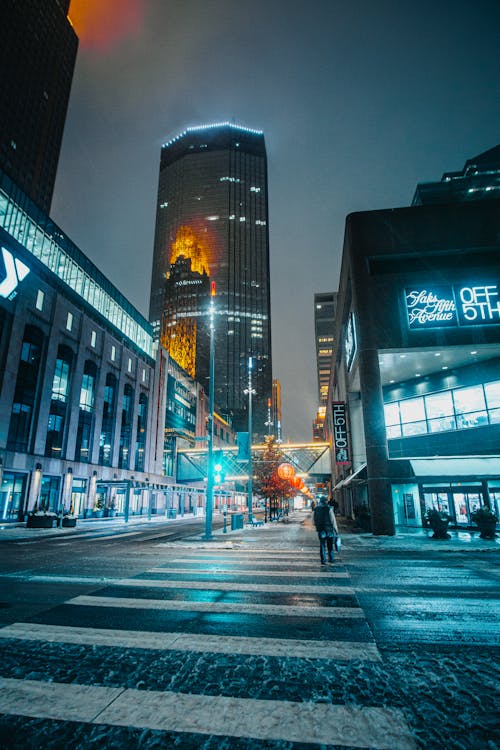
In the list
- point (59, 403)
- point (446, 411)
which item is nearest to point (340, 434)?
point (446, 411)

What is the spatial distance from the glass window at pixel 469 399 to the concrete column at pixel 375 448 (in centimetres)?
637

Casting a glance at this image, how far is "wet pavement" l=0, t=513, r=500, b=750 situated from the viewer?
2676mm

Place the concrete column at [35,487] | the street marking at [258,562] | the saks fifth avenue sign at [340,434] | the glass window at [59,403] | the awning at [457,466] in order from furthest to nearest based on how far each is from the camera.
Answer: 1. the glass window at [59,403]
2. the concrete column at [35,487]
3. the saks fifth avenue sign at [340,434]
4. the awning at [457,466]
5. the street marking at [258,562]

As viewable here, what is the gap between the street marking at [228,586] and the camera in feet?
23.2

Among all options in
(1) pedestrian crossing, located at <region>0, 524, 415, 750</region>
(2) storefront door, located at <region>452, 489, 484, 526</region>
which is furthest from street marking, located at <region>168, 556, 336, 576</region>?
(2) storefront door, located at <region>452, 489, 484, 526</region>

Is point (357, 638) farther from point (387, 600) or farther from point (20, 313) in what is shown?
point (20, 313)

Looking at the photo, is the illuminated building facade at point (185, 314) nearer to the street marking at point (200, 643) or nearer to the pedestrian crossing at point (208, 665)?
the pedestrian crossing at point (208, 665)

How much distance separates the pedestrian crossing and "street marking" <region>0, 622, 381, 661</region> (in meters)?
0.01

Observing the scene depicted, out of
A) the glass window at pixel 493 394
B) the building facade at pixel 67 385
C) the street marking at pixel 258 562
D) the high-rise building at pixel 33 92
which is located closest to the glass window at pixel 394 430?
the glass window at pixel 493 394

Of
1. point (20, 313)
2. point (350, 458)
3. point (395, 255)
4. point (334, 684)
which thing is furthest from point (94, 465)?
point (334, 684)

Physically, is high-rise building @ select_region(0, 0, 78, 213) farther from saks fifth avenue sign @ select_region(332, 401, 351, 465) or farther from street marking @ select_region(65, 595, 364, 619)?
street marking @ select_region(65, 595, 364, 619)

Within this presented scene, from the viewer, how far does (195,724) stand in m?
2.77

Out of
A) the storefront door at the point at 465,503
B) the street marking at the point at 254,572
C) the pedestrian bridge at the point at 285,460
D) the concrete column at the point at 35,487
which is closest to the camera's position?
the street marking at the point at 254,572

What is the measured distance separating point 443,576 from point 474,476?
1470 centimetres
